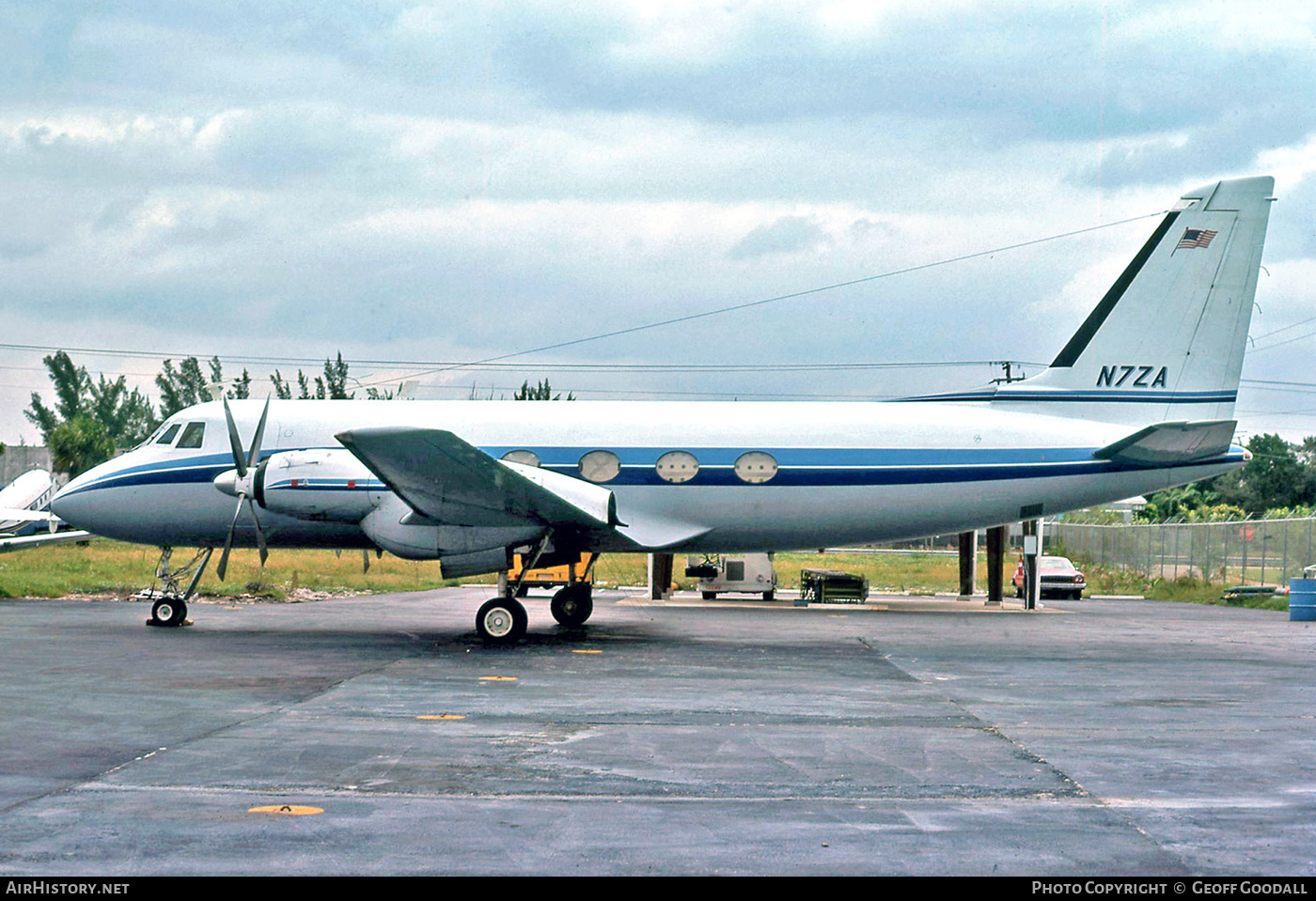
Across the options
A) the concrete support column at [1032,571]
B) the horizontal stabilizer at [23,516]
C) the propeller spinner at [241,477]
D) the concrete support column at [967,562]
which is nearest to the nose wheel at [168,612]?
the propeller spinner at [241,477]

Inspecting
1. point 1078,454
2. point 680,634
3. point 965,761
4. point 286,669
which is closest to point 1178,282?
point 1078,454

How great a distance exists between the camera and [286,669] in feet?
55.7

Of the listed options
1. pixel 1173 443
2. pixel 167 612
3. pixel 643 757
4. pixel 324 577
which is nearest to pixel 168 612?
pixel 167 612

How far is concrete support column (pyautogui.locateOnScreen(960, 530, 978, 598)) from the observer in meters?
40.5

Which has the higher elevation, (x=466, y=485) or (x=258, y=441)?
(x=258, y=441)

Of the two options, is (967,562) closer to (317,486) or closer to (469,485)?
(469,485)

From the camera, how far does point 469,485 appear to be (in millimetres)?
20125

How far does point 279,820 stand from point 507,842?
65.1 inches

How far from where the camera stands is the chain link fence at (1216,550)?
137 feet

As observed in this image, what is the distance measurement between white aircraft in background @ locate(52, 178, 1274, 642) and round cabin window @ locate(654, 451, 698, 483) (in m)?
0.04

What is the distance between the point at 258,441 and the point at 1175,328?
17.4 meters

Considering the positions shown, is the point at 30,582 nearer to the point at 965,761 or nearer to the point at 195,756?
the point at 195,756

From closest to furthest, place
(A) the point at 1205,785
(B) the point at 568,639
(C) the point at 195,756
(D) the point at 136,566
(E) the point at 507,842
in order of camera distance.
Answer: (E) the point at 507,842
(A) the point at 1205,785
(C) the point at 195,756
(B) the point at 568,639
(D) the point at 136,566

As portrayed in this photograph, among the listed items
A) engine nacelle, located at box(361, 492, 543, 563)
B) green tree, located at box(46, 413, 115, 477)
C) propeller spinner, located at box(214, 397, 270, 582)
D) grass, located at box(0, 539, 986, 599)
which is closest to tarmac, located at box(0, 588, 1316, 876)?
engine nacelle, located at box(361, 492, 543, 563)
